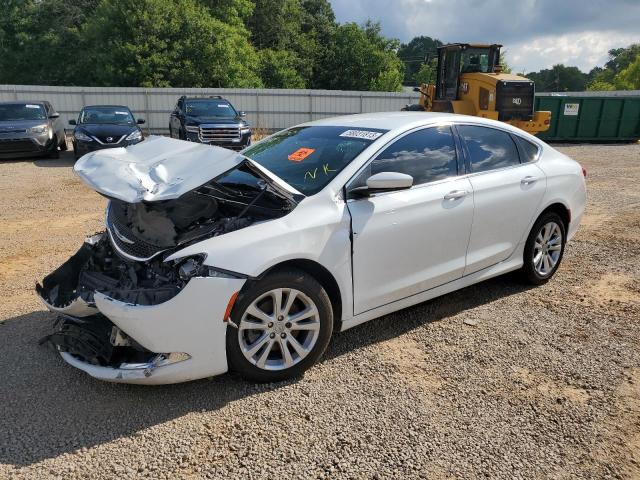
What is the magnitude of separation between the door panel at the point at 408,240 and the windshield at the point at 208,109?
12071 mm

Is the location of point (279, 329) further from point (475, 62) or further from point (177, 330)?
point (475, 62)

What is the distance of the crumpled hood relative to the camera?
309 cm

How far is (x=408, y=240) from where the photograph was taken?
3.71 m

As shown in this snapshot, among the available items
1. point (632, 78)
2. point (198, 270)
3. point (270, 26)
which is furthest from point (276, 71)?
point (632, 78)

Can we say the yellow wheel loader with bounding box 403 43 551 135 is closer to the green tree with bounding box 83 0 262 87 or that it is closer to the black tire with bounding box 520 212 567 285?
the black tire with bounding box 520 212 567 285

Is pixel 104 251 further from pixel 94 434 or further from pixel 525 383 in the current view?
pixel 525 383

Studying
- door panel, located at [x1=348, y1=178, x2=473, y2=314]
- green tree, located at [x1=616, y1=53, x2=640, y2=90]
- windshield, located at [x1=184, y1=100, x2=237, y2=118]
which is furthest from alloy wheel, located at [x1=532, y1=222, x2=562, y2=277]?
green tree, located at [x1=616, y1=53, x2=640, y2=90]

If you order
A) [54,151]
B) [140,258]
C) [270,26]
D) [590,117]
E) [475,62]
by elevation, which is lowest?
[54,151]

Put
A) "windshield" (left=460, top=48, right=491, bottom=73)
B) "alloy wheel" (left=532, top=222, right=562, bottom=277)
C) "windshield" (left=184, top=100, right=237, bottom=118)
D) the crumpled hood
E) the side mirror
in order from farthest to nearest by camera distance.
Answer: "windshield" (left=460, top=48, right=491, bottom=73) → "windshield" (left=184, top=100, right=237, bottom=118) → "alloy wheel" (left=532, top=222, right=562, bottom=277) → the side mirror → the crumpled hood

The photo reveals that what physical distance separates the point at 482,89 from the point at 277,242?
15.4 m

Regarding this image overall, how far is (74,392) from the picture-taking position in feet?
10.5

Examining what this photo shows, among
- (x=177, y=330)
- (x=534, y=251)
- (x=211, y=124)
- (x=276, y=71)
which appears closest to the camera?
(x=177, y=330)

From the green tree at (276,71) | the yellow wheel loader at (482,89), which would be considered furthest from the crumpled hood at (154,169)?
the green tree at (276,71)

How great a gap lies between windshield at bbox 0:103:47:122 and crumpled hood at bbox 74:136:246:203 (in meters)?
12.2
